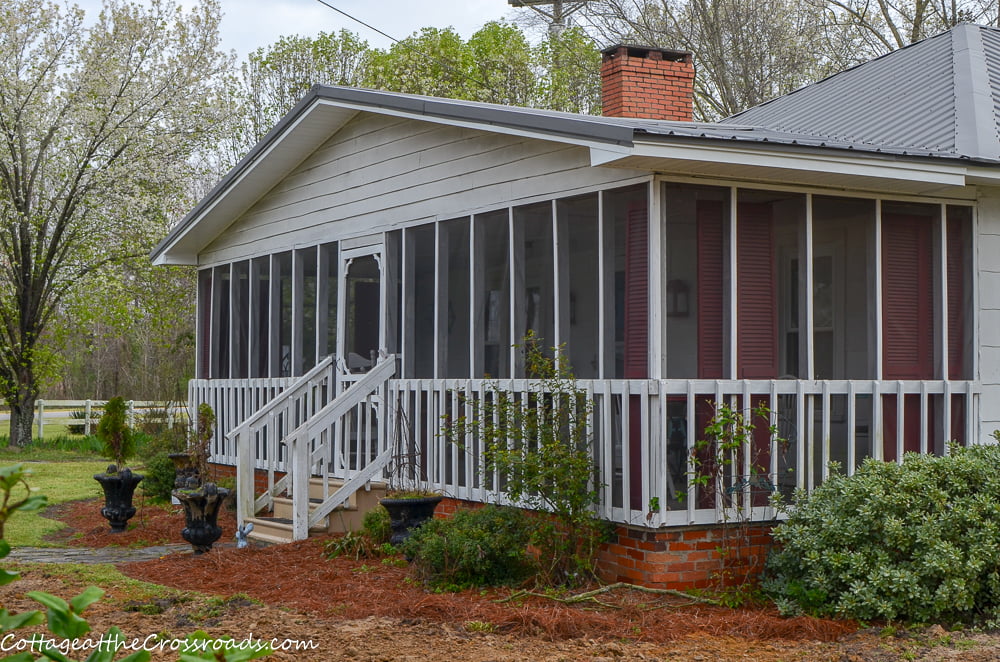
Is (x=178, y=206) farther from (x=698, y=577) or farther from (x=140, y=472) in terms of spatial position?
(x=698, y=577)

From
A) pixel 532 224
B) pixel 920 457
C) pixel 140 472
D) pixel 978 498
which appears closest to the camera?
pixel 978 498

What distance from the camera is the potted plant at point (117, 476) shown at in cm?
1084

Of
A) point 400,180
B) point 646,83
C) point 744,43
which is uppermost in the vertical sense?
point 744,43

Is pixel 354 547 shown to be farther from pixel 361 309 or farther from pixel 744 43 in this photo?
pixel 744 43

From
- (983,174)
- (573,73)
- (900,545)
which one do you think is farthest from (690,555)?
(573,73)

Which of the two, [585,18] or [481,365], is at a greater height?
[585,18]

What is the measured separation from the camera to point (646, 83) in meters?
10.8

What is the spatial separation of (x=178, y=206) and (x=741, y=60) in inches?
506

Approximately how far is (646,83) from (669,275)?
4.05 metres

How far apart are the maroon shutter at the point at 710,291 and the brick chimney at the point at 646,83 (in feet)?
11.4

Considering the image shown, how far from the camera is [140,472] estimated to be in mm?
14992

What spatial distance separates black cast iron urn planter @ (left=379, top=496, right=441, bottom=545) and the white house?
418 millimetres

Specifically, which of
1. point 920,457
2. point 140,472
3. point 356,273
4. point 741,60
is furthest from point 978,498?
point 741,60

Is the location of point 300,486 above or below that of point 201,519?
above
